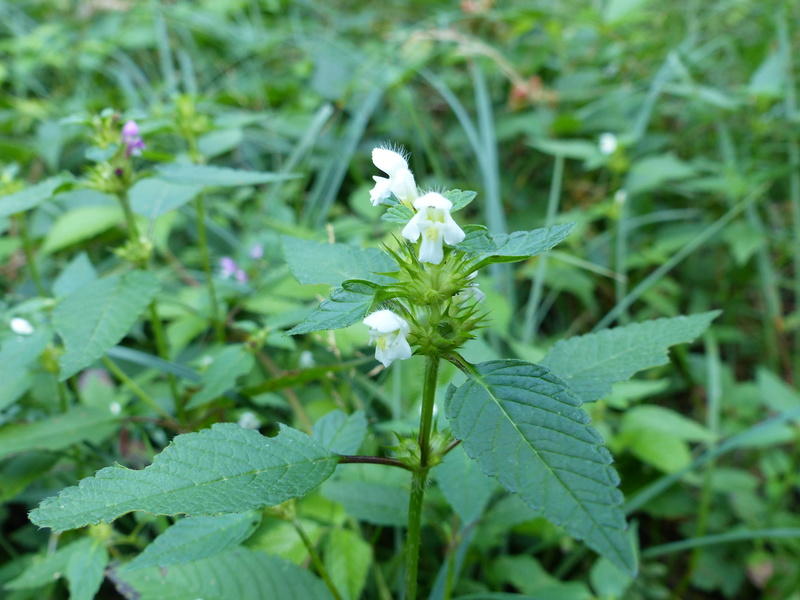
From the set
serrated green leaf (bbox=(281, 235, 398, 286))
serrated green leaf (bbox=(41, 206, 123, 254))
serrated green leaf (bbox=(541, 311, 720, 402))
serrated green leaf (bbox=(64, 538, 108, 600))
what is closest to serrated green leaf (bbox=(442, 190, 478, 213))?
serrated green leaf (bbox=(281, 235, 398, 286))

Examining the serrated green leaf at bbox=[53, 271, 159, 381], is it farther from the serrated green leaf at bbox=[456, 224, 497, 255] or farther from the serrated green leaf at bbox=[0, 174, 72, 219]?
the serrated green leaf at bbox=[456, 224, 497, 255]

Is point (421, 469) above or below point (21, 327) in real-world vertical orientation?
below

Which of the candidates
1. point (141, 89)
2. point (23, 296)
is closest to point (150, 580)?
point (23, 296)

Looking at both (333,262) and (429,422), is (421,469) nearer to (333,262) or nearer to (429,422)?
(429,422)

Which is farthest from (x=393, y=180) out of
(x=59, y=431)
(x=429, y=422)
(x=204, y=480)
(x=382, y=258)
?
(x=59, y=431)

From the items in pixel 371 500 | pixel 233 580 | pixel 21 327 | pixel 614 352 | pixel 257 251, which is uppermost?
pixel 257 251

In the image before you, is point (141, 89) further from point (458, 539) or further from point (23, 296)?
point (458, 539)

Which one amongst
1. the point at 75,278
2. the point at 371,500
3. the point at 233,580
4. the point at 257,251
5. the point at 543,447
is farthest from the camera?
the point at 257,251
